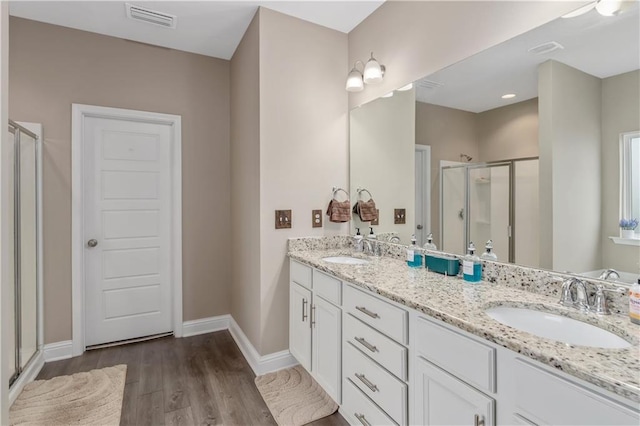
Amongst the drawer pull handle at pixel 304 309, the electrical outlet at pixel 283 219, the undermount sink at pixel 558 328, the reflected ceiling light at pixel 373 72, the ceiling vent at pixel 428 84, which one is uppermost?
the reflected ceiling light at pixel 373 72

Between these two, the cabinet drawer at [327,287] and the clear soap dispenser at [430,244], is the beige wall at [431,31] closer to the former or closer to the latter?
the clear soap dispenser at [430,244]

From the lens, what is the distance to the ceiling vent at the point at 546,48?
1.37m

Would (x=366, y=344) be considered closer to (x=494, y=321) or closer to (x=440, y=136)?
(x=494, y=321)

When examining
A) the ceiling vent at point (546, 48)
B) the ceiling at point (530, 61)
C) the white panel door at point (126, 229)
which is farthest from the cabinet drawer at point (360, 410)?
the white panel door at point (126, 229)

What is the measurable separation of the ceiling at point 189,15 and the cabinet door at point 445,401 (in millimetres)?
2408

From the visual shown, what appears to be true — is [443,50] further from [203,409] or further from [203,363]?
[203,363]

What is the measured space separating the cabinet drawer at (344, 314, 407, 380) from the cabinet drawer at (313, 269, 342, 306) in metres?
0.13

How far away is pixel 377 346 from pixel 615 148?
1242mm

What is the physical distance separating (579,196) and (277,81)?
78.8 inches

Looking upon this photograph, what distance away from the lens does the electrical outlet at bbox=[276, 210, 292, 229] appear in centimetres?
240

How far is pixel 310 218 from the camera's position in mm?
2545

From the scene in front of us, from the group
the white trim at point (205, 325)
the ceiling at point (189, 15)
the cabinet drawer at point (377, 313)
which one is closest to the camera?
the cabinet drawer at point (377, 313)

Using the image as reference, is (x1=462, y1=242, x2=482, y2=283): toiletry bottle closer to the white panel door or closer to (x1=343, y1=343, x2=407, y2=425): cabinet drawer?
(x1=343, y1=343, x2=407, y2=425): cabinet drawer

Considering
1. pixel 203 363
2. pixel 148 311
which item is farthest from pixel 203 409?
pixel 148 311
